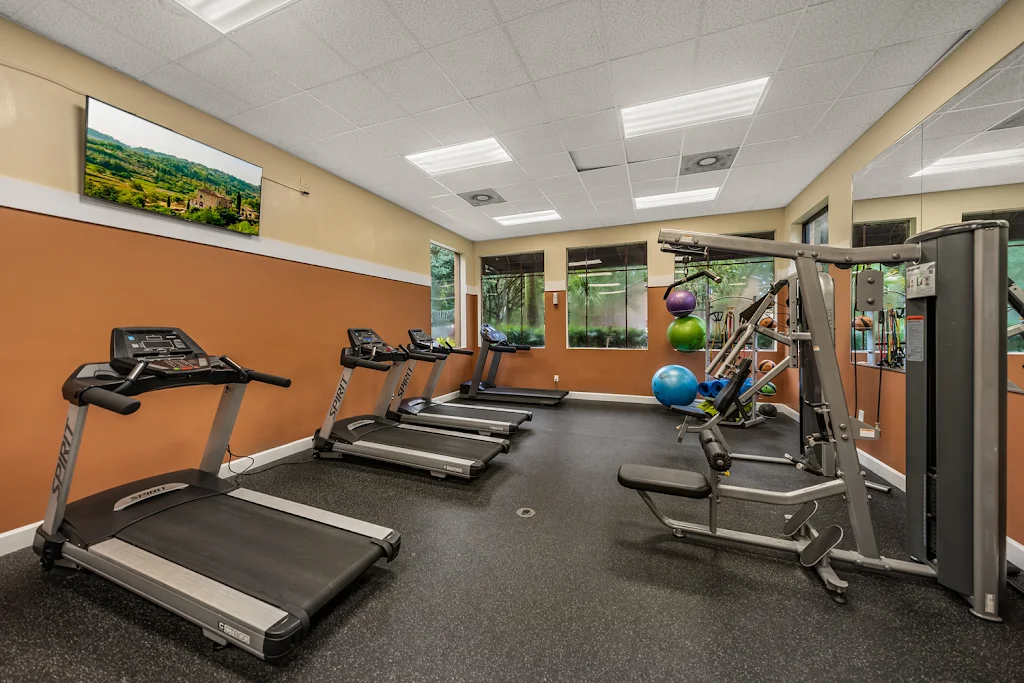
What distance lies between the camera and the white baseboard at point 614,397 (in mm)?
6227

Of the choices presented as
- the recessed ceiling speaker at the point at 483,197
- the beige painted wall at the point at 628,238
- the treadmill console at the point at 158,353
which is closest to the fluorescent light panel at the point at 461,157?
the recessed ceiling speaker at the point at 483,197

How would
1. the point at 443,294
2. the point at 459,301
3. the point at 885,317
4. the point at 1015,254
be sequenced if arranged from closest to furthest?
the point at 1015,254
the point at 885,317
the point at 443,294
the point at 459,301

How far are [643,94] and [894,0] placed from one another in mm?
1363

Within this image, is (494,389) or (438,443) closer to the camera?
(438,443)

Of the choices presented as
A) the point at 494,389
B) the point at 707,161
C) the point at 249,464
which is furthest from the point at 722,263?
the point at 249,464

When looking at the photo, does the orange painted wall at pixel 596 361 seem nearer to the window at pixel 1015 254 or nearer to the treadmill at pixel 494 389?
the treadmill at pixel 494 389

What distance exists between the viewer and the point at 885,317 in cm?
298

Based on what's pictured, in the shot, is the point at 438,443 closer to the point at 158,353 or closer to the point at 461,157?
the point at 158,353

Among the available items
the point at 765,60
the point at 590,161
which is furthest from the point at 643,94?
the point at 590,161

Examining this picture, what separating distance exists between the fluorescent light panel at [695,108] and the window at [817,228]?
8.01 feet

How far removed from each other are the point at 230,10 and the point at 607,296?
224 inches

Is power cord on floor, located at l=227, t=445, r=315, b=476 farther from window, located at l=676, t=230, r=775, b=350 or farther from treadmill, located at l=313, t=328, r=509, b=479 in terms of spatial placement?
window, located at l=676, t=230, r=775, b=350

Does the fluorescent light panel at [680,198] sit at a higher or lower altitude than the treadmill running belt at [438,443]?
higher

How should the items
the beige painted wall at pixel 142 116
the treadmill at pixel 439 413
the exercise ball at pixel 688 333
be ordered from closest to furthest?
the beige painted wall at pixel 142 116 → the treadmill at pixel 439 413 → the exercise ball at pixel 688 333
